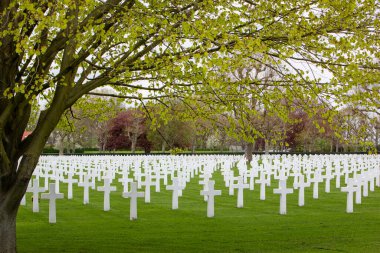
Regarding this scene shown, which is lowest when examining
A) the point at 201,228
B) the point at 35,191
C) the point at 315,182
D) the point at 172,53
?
the point at 201,228

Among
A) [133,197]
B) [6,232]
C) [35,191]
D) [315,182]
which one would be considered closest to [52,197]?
[133,197]

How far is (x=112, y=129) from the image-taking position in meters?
→ 80.9

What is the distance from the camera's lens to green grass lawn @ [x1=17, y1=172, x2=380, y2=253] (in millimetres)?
10445

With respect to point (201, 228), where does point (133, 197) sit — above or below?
above

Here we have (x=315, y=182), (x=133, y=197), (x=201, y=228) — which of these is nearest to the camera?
(x=201, y=228)

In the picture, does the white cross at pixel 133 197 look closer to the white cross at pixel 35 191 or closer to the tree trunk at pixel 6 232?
the white cross at pixel 35 191

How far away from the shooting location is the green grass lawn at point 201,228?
1045 centimetres

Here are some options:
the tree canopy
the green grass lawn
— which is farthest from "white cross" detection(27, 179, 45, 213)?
the tree canopy

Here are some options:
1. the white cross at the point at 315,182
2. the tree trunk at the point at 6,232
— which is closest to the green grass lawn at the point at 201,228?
the white cross at the point at 315,182

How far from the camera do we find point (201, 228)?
12430mm

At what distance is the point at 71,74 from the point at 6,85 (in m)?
0.98

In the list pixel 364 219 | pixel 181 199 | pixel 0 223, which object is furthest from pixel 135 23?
pixel 181 199

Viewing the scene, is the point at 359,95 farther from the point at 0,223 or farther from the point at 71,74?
the point at 0,223

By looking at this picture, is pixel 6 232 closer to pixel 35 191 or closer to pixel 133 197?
pixel 133 197
